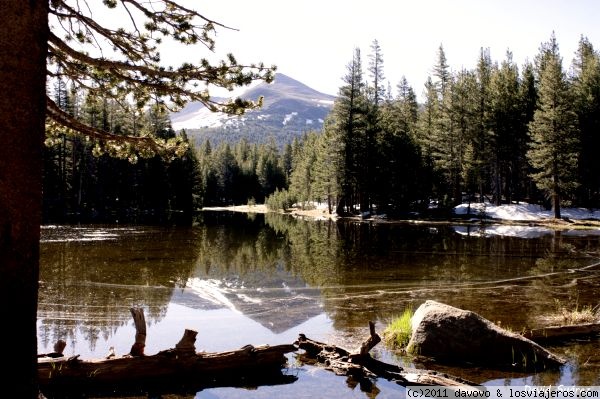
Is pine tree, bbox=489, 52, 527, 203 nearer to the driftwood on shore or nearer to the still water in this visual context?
the still water

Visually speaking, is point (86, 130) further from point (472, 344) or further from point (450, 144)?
point (450, 144)

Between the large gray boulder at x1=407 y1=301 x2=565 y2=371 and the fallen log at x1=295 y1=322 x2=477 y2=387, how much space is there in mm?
996

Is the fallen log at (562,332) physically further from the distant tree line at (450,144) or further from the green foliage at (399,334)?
the distant tree line at (450,144)

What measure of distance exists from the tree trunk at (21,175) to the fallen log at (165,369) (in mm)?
3079

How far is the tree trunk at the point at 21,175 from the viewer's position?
4.56 m

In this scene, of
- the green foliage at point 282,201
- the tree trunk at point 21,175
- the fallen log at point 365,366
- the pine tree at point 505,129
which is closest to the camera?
the tree trunk at point 21,175

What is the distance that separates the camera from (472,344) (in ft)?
31.0

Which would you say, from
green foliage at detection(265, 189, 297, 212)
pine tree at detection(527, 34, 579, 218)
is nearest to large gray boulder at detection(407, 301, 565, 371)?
pine tree at detection(527, 34, 579, 218)

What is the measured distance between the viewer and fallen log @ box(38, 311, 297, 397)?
770cm

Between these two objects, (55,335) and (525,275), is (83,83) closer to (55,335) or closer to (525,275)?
(55,335)

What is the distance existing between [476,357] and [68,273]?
51.1 feet

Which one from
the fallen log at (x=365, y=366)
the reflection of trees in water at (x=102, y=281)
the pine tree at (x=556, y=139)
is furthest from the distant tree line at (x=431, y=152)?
the fallen log at (x=365, y=366)

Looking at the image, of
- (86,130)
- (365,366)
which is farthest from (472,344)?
(86,130)

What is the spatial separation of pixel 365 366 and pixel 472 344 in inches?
84.7
